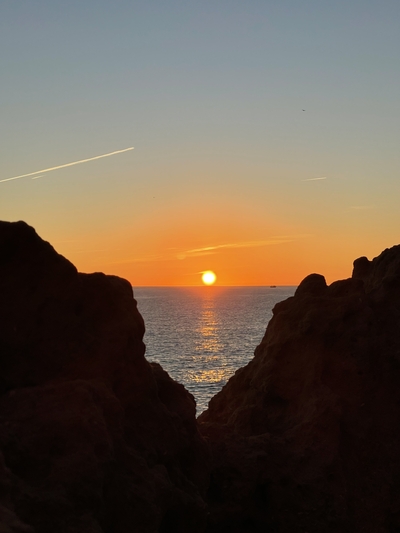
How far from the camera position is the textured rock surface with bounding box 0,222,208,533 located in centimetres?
827

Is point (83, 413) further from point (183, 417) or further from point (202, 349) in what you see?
point (202, 349)

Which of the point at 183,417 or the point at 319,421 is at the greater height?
the point at 183,417

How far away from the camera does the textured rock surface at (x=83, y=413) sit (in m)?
8.27

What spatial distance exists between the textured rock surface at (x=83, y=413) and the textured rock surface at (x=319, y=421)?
4.64 ft

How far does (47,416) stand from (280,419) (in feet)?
23.8

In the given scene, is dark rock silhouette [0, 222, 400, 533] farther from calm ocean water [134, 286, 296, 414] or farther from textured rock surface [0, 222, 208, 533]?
calm ocean water [134, 286, 296, 414]

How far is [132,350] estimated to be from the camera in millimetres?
11164

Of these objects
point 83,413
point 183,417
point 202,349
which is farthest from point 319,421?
point 202,349

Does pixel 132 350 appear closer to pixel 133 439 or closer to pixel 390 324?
pixel 133 439

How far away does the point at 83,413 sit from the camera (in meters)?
8.91

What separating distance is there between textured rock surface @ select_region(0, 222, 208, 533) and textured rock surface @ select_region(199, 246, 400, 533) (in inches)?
55.7

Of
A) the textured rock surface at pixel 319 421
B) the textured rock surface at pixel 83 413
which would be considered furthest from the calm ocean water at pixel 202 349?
the textured rock surface at pixel 83 413

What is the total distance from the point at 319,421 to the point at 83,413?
21.0ft

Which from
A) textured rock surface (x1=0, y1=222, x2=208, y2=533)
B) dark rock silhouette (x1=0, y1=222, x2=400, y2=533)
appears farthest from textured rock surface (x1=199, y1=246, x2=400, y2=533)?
textured rock surface (x1=0, y1=222, x2=208, y2=533)
